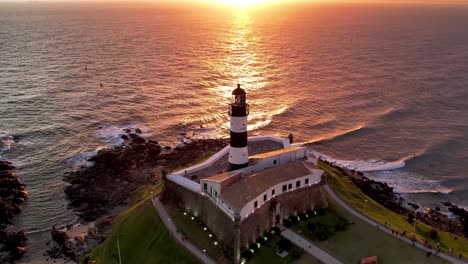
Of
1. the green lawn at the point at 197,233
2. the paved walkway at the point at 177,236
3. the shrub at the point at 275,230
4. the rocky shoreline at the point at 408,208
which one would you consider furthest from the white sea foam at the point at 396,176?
the paved walkway at the point at 177,236

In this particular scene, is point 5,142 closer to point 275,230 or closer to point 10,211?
point 10,211

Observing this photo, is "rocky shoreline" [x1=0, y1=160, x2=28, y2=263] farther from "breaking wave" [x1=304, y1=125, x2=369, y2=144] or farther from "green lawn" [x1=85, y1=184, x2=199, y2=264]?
"breaking wave" [x1=304, y1=125, x2=369, y2=144]

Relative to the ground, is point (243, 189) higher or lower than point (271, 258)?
higher

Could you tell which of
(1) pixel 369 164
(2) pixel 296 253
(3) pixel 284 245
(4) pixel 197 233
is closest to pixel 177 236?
(4) pixel 197 233

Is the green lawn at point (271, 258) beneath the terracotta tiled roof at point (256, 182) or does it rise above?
beneath

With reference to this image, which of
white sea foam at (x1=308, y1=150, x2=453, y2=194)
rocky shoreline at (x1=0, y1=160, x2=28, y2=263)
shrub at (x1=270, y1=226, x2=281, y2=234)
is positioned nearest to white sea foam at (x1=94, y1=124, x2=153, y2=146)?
rocky shoreline at (x1=0, y1=160, x2=28, y2=263)

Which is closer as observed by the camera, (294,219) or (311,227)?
(311,227)

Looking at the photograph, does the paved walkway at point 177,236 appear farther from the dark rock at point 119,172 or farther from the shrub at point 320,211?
the shrub at point 320,211
